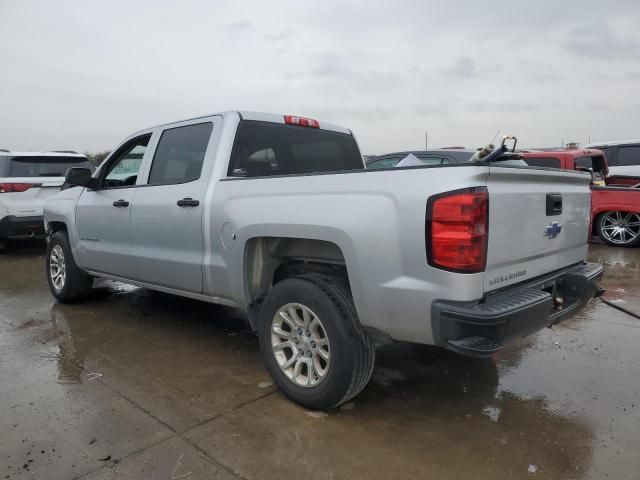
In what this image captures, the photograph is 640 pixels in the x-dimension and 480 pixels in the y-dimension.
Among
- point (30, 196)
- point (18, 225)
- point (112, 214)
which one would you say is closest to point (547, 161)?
point (112, 214)

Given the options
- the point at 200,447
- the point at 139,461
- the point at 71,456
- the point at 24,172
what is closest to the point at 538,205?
the point at 200,447

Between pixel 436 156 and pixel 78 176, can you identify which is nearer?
pixel 78 176

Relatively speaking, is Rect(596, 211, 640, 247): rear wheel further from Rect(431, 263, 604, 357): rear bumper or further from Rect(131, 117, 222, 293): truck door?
Rect(131, 117, 222, 293): truck door

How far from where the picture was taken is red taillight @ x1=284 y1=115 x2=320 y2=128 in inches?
172

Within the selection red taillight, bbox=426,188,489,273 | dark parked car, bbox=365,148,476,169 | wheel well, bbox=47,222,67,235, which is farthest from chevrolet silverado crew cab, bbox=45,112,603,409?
dark parked car, bbox=365,148,476,169

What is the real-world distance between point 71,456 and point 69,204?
11.2 feet

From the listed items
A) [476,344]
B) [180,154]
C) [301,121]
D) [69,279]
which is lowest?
[69,279]

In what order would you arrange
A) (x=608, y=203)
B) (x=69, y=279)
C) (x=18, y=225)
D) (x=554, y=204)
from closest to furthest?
(x=554, y=204)
(x=69, y=279)
(x=18, y=225)
(x=608, y=203)

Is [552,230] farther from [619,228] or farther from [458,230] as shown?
[619,228]

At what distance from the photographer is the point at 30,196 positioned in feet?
29.1

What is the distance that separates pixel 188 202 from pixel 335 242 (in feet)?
4.82

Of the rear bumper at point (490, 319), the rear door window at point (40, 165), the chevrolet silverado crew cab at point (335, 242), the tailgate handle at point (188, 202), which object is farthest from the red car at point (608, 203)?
the rear door window at point (40, 165)

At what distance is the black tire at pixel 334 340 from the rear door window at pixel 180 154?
138cm

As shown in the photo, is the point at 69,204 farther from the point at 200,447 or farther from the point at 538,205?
the point at 538,205
